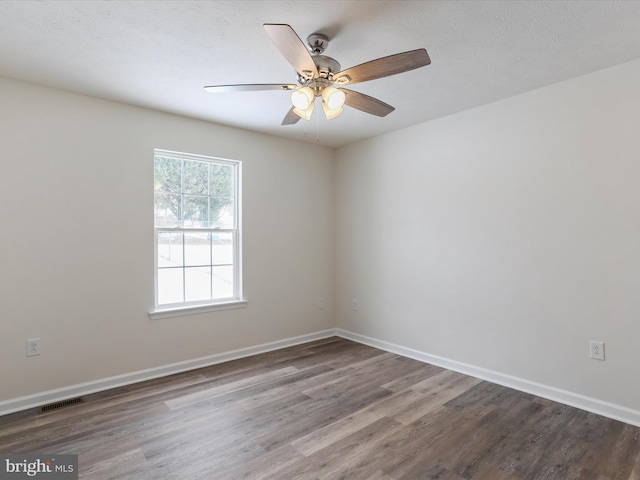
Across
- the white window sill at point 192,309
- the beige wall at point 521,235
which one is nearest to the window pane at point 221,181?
the white window sill at point 192,309

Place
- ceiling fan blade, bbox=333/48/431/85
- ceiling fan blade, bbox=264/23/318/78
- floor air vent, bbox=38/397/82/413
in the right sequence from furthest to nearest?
floor air vent, bbox=38/397/82/413
ceiling fan blade, bbox=333/48/431/85
ceiling fan blade, bbox=264/23/318/78

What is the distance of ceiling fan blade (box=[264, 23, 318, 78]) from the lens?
5.11 feet

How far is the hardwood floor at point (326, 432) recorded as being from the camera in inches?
77.1

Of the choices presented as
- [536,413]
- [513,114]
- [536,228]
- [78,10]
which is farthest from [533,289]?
[78,10]

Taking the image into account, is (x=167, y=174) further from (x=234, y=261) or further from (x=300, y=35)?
(x=300, y=35)

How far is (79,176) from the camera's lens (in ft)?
9.58

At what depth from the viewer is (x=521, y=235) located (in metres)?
2.96

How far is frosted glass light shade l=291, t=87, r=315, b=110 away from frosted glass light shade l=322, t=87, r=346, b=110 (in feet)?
0.27

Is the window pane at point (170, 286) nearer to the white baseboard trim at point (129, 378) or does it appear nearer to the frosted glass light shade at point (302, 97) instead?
the white baseboard trim at point (129, 378)

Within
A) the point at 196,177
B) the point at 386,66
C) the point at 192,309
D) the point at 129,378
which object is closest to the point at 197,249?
the point at 192,309

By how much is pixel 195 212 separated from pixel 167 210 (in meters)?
0.28

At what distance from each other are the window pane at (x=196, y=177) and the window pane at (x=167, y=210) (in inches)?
6.2
